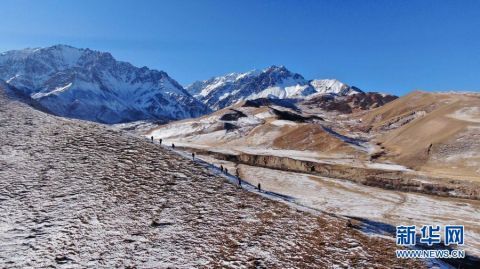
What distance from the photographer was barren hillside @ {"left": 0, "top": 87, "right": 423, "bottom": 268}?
63.3 feet

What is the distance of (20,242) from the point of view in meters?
20.3

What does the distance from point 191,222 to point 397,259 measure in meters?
11.9

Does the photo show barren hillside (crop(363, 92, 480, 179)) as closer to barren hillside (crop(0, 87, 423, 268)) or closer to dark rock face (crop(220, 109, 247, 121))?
barren hillside (crop(0, 87, 423, 268))

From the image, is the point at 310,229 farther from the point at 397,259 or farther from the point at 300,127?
the point at 300,127

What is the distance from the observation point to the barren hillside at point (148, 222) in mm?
19281

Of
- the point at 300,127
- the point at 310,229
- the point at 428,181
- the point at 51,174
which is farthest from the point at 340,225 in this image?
the point at 300,127

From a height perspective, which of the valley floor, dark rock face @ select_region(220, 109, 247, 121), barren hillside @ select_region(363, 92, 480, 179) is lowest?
the valley floor

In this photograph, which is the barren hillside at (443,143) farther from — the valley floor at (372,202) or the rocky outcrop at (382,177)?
the valley floor at (372,202)

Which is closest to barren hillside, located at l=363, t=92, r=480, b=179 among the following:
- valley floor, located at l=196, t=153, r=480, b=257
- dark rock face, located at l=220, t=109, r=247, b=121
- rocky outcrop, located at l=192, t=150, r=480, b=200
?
rocky outcrop, located at l=192, t=150, r=480, b=200

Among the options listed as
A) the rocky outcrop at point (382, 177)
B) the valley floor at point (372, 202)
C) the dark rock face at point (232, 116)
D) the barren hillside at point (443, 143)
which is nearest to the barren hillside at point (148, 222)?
the valley floor at point (372, 202)

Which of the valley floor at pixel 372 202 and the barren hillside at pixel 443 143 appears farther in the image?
the barren hillside at pixel 443 143

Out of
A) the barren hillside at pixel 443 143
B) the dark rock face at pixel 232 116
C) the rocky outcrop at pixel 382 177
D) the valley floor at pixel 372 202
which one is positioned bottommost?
the valley floor at pixel 372 202

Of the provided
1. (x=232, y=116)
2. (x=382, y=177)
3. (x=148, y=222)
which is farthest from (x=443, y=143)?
(x=232, y=116)

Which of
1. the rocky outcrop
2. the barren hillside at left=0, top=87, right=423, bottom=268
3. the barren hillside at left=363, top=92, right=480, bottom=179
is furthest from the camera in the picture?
the barren hillside at left=363, top=92, right=480, bottom=179
